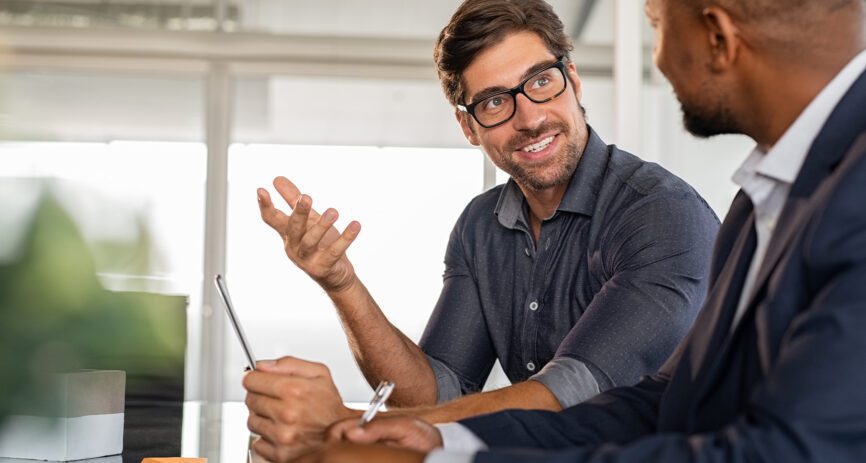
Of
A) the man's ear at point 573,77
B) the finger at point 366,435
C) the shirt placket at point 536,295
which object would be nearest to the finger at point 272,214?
the shirt placket at point 536,295

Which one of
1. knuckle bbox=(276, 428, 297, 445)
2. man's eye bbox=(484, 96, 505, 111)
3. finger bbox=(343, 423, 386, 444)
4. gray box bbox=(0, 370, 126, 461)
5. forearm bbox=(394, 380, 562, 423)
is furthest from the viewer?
man's eye bbox=(484, 96, 505, 111)

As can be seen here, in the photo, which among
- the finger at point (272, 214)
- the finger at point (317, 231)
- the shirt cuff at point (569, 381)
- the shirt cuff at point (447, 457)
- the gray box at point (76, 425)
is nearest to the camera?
the shirt cuff at point (447, 457)

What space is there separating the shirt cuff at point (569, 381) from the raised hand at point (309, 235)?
443mm

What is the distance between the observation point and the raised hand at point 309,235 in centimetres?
190

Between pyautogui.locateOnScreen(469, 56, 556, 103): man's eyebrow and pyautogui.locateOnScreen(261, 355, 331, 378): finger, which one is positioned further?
pyautogui.locateOnScreen(469, 56, 556, 103): man's eyebrow

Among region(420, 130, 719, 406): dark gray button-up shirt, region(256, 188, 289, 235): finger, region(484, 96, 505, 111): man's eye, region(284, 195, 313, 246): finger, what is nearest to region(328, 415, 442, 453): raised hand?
region(420, 130, 719, 406): dark gray button-up shirt

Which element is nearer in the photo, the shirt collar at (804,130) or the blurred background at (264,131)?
the shirt collar at (804,130)

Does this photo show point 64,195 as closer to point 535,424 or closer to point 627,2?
point 535,424

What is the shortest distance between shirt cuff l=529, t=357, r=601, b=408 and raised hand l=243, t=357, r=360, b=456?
0.44m

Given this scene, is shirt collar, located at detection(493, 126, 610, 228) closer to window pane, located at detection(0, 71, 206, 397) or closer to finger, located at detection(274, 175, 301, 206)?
finger, located at detection(274, 175, 301, 206)

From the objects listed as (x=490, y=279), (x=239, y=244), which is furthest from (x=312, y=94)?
(x=490, y=279)

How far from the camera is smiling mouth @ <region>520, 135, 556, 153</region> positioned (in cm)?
227

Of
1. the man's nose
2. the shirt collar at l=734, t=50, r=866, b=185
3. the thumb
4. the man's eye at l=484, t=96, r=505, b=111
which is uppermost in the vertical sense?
the man's eye at l=484, t=96, r=505, b=111

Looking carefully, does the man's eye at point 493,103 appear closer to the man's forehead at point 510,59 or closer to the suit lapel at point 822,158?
the man's forehead at point 510,59
